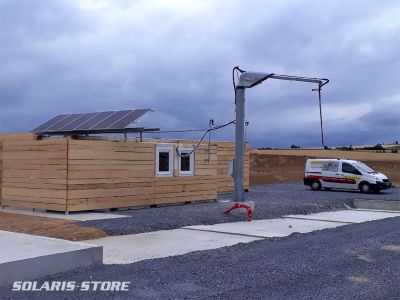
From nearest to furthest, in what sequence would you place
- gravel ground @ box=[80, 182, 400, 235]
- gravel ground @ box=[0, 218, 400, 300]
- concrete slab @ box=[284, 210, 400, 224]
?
gravel ground @ box=[0, 218, 400, 300], gravel ground @ box=[80, 182, 400, 235], concrete slab @ box=[284, 210, 400, 224]

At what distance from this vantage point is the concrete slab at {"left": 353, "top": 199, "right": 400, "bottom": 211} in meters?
21.2

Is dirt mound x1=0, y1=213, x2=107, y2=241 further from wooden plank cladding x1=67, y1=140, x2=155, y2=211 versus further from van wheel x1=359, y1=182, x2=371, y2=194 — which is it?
van wheel x1=359, y1=182, x2=371, y2=194

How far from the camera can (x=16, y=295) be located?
22.6 ft

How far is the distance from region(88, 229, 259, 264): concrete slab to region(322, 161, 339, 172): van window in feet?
60.1

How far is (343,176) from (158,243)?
20.3 metres

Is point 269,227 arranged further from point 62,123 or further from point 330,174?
point 330,174

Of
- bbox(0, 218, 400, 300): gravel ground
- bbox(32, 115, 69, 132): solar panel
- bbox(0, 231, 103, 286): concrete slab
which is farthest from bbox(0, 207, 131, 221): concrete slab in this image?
bbox(0, 231, 103, 286): concrete slab

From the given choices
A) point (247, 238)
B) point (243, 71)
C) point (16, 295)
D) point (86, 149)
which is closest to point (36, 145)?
point (86, 149)

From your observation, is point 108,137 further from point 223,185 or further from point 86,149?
point 223,185

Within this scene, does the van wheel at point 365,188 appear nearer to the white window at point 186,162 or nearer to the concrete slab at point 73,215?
the white window at point 186,162

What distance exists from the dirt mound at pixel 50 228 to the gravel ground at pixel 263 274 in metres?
3.08

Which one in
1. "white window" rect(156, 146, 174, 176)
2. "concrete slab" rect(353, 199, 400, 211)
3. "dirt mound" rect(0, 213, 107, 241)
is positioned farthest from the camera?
"concrete slab" rect(353, 199, 400, 211)

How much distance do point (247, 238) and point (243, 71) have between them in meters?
6.30

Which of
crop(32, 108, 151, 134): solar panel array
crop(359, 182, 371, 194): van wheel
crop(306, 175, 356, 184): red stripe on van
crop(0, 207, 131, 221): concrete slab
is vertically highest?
crop(32, 108, 151, 134): solar panel array
